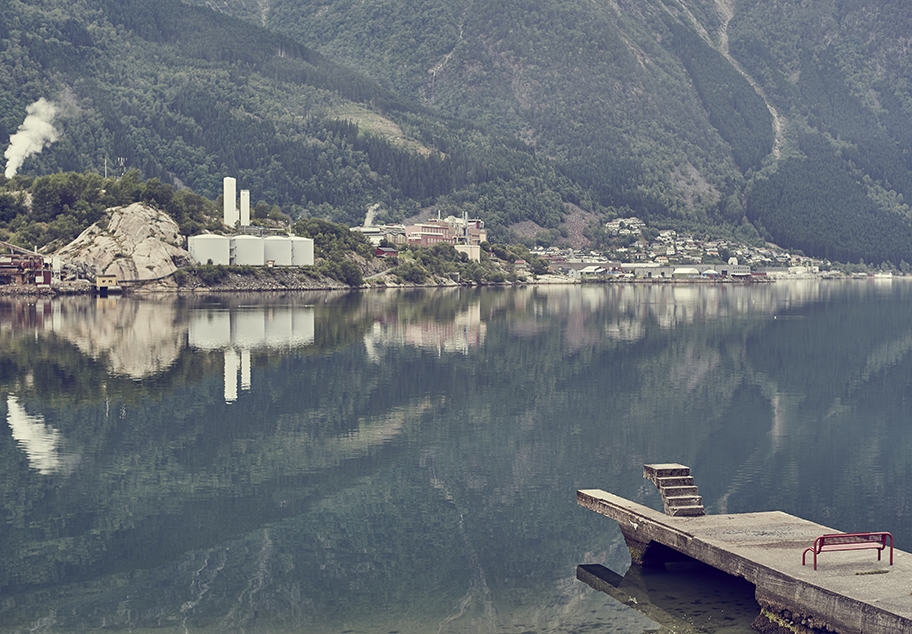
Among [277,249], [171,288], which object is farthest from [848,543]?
[277,249]

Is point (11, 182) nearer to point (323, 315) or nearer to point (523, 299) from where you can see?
point (523, 299)

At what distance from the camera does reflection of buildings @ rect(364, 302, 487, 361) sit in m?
70.4

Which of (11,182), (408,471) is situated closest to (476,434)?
(408,471)

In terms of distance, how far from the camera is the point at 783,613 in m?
22.5

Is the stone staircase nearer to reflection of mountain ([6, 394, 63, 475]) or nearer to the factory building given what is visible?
reflection of mountain ([6, 394, 63, 475])

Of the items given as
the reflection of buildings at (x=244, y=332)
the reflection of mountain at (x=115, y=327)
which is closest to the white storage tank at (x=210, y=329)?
the reflection of buildings at (x=244, y=332)

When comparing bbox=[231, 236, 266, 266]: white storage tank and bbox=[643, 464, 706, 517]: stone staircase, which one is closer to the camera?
bbox=[643, 464, 706, 517]: stone staircase

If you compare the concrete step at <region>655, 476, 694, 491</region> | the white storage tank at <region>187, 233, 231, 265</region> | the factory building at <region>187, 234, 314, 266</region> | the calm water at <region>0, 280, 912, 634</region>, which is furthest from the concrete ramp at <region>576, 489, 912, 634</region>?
the factory building at <region>187, 234, 314, 266</region>

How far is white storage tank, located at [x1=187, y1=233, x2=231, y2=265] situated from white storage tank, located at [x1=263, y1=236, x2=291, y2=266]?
5223 mm

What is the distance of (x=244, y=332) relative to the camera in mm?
77688

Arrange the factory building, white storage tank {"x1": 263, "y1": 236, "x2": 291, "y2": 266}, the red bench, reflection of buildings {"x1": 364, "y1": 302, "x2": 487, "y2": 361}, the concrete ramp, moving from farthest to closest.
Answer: white storage tank {"x1": 263, "y1": 236, "x2": 291, "y2": 266}, the factory building, reflection of buildings {"x1": 364, "y1": 302, "x2": 487, "y2": 361}, the red bench, the concrete ramp

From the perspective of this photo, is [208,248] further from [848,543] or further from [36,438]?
[848,543]

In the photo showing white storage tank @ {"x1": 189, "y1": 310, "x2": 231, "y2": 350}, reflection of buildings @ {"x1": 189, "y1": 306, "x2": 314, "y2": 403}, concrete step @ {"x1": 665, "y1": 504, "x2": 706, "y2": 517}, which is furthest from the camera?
white storage tank @ {"x1": 189, "y1": 310, "x2": 231, "y2": 350}

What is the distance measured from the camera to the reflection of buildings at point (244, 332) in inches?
2322
